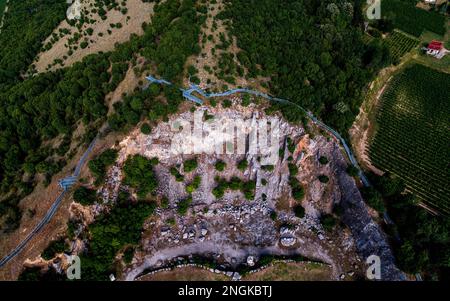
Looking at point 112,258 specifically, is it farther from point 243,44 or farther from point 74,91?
point 243,44

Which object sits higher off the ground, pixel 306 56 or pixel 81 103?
pixel 306 56

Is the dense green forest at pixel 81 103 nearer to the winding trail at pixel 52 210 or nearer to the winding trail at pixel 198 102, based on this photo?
the winding trail at pixel 198 102

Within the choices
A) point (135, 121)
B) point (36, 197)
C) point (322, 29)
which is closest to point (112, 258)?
point (36, 197)

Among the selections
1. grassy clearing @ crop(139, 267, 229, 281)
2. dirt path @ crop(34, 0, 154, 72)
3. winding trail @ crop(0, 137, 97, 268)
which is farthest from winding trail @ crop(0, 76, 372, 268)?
dirt path @ crop(34, 0, 154, 72)

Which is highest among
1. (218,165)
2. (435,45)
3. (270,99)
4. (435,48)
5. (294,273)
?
(270,99)

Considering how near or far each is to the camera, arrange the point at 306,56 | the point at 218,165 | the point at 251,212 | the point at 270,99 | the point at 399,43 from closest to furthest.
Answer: the point at 218,165 → the point at 270,99 → the point at 251,212 → the point at 306,56 → the point at 399,43

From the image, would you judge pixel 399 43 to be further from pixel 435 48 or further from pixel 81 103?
pixel 81 103

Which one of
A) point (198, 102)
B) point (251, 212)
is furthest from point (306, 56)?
point (251, 212)
